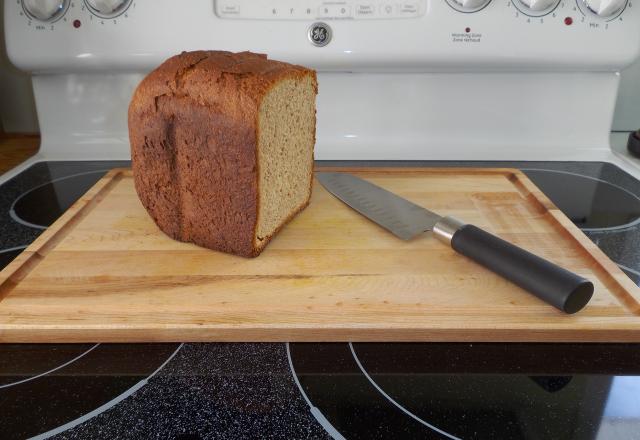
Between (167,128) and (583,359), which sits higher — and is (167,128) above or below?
above

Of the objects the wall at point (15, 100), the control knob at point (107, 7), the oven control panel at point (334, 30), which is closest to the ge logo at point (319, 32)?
the oven control panel at point (334, 30)

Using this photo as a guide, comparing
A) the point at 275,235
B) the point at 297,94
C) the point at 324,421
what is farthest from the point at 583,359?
the point at 297,94

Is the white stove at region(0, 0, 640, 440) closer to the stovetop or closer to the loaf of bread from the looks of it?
the stovetop

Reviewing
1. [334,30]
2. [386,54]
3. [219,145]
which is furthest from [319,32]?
[219,145]

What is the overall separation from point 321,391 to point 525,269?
0.34m

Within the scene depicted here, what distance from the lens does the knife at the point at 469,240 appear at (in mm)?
643

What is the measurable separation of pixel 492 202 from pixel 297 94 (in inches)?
18.0

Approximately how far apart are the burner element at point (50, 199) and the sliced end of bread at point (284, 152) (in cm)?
45

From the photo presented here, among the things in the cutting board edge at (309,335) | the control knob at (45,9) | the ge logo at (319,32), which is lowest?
the cutting board edge at (309,335)

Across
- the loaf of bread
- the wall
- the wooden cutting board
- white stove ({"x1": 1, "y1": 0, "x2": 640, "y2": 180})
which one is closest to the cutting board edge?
the wooden cutting board

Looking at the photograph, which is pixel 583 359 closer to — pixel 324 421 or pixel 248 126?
pixel 324 421

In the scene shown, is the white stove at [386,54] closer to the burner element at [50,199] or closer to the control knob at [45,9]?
the control knob at [45,9]

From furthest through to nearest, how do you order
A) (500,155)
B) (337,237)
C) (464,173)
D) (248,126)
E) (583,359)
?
1. (500,155)
2. (464,173)
3. (337,237)
4. (248,126)
5. (583,359)

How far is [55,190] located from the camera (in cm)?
109
